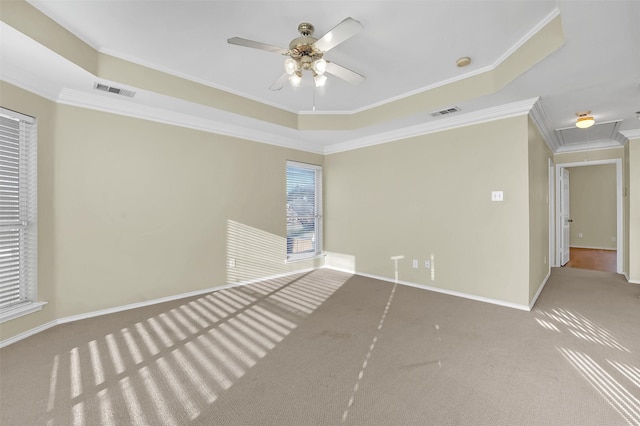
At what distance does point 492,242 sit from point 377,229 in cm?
176

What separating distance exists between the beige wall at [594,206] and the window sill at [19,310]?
36.9 feet

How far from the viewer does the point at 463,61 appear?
288cm

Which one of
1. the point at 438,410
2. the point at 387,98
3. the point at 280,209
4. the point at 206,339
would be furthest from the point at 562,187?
the point at 206,339

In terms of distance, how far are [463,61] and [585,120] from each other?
2014 millimetres

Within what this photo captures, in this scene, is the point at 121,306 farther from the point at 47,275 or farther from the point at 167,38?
the point at 167,38

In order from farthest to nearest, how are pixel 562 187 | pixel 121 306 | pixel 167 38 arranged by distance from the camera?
pixel 562 187
pixel 121 306
pixel 167 38

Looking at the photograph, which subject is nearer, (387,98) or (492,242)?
(492,242)

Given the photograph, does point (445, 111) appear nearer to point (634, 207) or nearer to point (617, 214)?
point (634, 207)

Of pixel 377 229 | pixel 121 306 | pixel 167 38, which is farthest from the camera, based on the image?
pixel 377 229

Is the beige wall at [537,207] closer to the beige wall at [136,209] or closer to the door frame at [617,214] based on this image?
the door frame at [617,214]

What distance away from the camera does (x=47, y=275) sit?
2.87m

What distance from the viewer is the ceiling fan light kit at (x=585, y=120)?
139 inches

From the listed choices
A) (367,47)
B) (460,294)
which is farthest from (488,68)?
(460,294)

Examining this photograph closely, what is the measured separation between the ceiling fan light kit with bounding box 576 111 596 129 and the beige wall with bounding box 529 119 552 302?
0.44 metres
